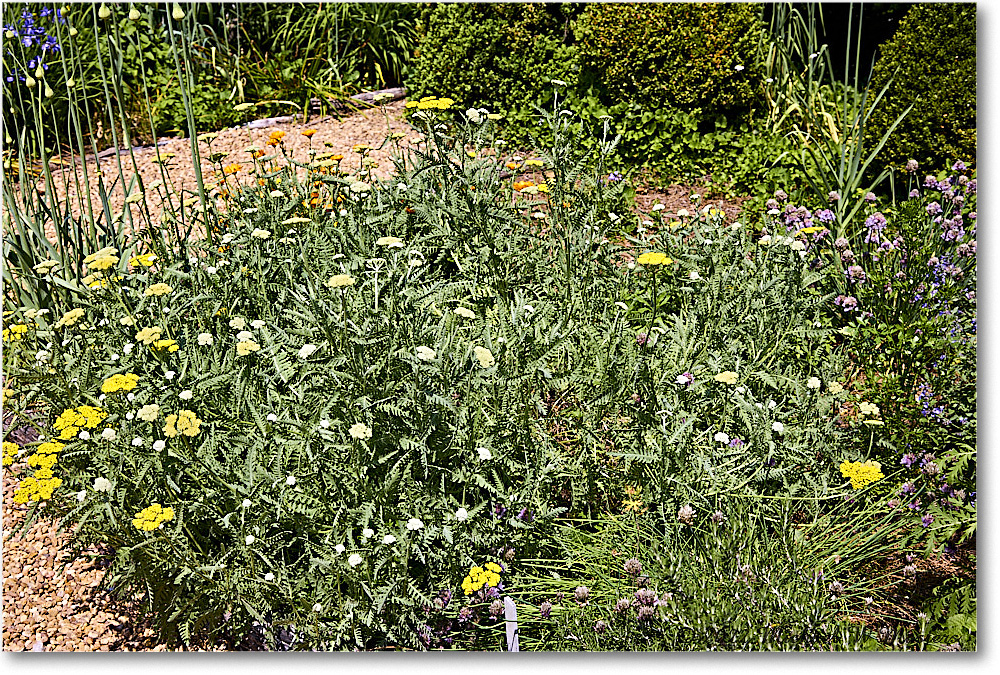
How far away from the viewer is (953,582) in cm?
215

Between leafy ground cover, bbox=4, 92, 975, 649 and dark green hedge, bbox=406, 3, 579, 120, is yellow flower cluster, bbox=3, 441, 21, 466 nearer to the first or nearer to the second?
leafy ground cover, bbox=4, 92, 975, 649

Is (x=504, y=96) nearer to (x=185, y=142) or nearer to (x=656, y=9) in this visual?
(x=656, y=9)

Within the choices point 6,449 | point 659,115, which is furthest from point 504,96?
point 6,449

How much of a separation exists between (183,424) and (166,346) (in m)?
0.33

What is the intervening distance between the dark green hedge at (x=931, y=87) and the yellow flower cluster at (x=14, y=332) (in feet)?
9.40

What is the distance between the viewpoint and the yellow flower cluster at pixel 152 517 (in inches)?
70.2

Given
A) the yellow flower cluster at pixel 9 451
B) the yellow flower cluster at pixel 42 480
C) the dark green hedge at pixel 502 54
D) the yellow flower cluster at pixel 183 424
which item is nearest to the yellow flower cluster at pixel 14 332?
the yellow flower cluster at pixel 9 451

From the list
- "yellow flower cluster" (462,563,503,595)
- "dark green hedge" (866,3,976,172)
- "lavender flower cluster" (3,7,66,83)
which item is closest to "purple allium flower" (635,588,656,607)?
"yellow flower cluster" (462,563,503,595)

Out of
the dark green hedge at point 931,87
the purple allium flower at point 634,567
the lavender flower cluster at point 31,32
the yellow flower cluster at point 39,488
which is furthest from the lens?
the lavender flower cluster at point 31,32

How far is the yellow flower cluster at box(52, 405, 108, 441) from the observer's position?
6.48ft

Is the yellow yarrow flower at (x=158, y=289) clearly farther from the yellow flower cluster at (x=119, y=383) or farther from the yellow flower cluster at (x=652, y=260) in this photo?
the yellow flower cluster at (x=652, y=260)

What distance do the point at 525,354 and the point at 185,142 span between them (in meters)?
2.54

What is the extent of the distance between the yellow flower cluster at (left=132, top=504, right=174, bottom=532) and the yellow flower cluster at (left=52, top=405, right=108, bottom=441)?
310mm

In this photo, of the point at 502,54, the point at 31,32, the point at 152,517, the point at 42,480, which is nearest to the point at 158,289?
the point at 42,480
